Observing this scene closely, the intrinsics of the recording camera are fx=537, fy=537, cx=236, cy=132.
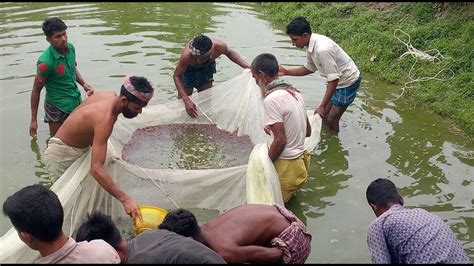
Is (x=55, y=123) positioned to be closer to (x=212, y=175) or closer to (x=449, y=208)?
(x=212, y=175)

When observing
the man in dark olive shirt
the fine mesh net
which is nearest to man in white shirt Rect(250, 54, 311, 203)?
the fine mesh net

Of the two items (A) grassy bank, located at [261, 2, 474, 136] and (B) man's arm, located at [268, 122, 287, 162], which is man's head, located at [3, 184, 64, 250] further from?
(A) grassy bank, located at [261, 2, 474, 136]

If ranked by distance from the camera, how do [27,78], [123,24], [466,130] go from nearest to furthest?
[466,130] < [27,78] < [123,24]

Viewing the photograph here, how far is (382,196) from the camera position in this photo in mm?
3596

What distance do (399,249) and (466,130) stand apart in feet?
12.9

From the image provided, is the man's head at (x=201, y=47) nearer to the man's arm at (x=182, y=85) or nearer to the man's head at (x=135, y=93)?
the man's arm at (x=182, y=85)

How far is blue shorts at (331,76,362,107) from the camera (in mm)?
6266

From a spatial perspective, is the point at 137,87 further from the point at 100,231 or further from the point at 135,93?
the point at 100,231

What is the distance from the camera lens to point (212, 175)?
4473 millimetres

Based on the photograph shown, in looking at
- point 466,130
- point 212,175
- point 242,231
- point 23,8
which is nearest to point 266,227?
point 242,231

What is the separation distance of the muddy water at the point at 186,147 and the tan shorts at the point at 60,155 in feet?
2.16

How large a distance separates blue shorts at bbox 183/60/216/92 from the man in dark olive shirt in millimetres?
3258

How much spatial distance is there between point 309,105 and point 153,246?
4911 millimetres

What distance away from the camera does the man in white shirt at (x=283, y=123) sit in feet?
15.3
